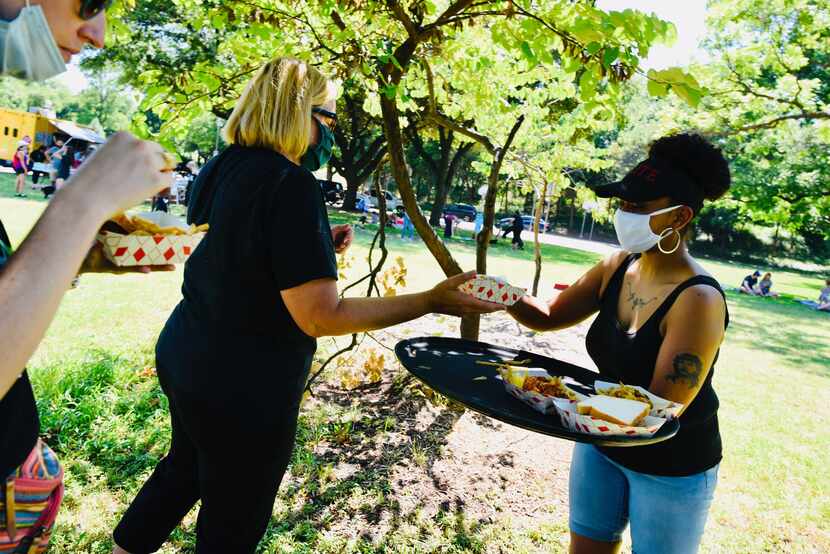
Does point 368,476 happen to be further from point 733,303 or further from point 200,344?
point 733,303

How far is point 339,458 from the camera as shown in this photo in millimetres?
4074

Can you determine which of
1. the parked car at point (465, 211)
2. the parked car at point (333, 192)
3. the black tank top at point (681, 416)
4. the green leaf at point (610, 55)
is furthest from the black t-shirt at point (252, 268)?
the parked car at point (465, 211)

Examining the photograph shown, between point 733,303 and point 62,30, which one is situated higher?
point 62,30

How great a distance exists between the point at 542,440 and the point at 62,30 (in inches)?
181

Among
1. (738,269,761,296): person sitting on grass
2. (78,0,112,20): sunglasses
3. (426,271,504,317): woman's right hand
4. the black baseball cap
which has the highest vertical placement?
(78,0,112,20): sunglasses

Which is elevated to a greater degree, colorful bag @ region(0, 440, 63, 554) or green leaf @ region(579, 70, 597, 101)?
green leaf @ region(579, 70, 597, 101)

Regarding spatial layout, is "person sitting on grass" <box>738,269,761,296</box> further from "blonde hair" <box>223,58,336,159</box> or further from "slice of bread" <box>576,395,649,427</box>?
"blonde hair" <box>223,58,336,159</box>

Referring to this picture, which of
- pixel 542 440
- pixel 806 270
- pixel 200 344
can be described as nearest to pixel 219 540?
pixel 200 344

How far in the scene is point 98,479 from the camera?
3.52 m

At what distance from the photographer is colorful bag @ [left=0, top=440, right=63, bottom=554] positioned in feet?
3.51

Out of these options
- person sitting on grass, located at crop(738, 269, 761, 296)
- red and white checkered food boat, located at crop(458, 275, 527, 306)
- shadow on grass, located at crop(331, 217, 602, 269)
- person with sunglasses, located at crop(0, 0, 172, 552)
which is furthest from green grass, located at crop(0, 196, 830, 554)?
person sitting on grass, located at crop(738, 269, 761, 296)

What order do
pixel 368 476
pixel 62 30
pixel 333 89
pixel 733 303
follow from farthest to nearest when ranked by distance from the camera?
pixel 733 303 < pixel 368 476 < pixel 333 89 < pixel 62 30

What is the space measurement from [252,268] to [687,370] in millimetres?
1571

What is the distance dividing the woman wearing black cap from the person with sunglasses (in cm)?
180
